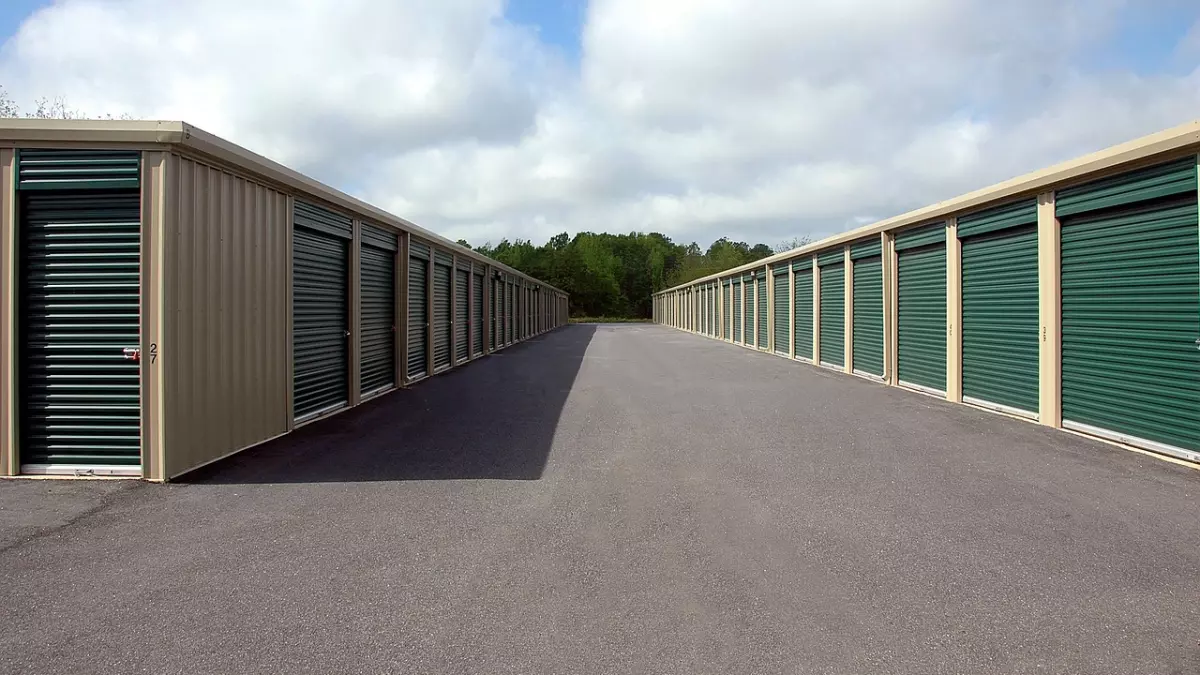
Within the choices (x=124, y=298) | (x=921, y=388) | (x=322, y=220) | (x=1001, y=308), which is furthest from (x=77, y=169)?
(x=921, y=388)

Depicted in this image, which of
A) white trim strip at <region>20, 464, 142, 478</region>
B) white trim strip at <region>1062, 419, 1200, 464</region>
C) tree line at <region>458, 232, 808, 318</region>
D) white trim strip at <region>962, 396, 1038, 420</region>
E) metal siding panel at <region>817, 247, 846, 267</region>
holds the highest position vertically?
tree line at <region>458, 232, 808, 318</region>

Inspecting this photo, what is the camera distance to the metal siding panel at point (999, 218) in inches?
334

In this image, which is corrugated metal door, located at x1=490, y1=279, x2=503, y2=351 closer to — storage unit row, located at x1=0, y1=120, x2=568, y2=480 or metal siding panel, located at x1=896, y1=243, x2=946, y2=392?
metal siding panel, located at x1=896, y1=243, x2=946, y2=392

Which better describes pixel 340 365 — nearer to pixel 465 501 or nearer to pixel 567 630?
pixel 465 501

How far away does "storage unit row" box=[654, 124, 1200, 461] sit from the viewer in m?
6.54

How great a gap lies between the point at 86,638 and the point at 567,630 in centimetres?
236

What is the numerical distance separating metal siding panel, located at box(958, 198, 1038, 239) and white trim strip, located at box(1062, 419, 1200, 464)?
2.74 metres

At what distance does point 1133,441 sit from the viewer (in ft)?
22.8

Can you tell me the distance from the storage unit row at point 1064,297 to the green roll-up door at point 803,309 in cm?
429

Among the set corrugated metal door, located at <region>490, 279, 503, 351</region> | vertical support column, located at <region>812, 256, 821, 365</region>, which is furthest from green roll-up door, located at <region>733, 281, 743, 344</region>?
corrugated metal door, located at <region>490, 279, 503, 351</region>

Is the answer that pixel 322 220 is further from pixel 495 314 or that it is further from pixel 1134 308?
pixel 495 314

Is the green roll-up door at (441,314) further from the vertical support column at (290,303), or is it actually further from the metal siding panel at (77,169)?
the metal siding panel at (77,169)

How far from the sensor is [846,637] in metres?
3.06

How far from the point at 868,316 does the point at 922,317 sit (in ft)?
7.85
